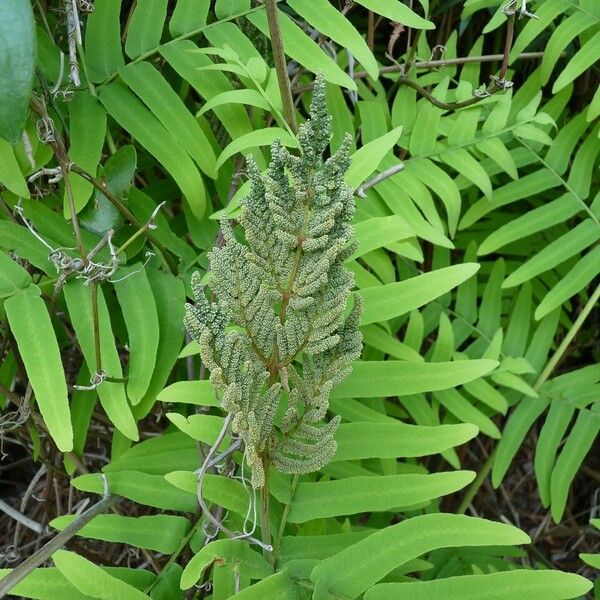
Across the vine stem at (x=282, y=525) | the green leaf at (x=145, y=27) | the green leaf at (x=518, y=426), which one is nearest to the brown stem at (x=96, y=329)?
the vine stem at (x=282, y=525)

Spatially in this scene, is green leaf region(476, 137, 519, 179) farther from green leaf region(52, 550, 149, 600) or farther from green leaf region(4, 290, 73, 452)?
green leaf region(52, 550, 149, 600)

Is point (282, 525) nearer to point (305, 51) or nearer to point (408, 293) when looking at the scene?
point (408, 293)

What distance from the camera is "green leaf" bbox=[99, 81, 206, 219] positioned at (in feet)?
3.95

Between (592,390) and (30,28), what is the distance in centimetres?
131

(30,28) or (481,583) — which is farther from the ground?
(30,28)

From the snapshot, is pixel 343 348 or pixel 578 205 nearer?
pixel 343 348

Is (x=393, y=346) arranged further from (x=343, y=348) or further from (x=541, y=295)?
(x=541, y=295)

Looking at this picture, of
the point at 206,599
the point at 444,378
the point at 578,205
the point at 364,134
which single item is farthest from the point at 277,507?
the point at 578,205

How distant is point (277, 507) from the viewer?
113 cm

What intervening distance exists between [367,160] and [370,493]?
50 cm

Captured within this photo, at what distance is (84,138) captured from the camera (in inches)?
47.2

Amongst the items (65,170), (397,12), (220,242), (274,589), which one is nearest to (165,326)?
(220,242)

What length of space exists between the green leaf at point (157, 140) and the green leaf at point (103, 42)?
1.9 inches

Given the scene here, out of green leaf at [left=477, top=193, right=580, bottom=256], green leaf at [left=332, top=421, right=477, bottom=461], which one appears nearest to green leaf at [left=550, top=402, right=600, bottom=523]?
green leaf at [left=477, top=193, right=580, bottom=256]
